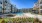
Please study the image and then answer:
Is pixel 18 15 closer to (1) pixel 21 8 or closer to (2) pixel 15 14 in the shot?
(2) pixel 15 14

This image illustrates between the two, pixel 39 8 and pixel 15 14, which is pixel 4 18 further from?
pixel 39 8

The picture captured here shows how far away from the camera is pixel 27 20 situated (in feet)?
5.40

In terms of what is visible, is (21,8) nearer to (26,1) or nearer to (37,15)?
(26,1)

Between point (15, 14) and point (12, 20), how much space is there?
0.52 ft

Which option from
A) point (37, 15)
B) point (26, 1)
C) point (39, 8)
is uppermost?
point (26, 1)

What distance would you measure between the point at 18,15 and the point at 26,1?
0.39 m

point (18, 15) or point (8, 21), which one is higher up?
point (18, 15)

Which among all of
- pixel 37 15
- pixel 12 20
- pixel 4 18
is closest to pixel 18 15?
pixel 12 20

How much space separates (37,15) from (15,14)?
1.72 ft

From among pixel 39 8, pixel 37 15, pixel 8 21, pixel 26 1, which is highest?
pixel 26 1

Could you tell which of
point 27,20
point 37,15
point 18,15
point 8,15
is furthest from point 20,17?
point 37,15

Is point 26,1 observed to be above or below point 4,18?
above

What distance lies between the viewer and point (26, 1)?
5.64 ft

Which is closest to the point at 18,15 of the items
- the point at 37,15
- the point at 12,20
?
the point at 12,20
